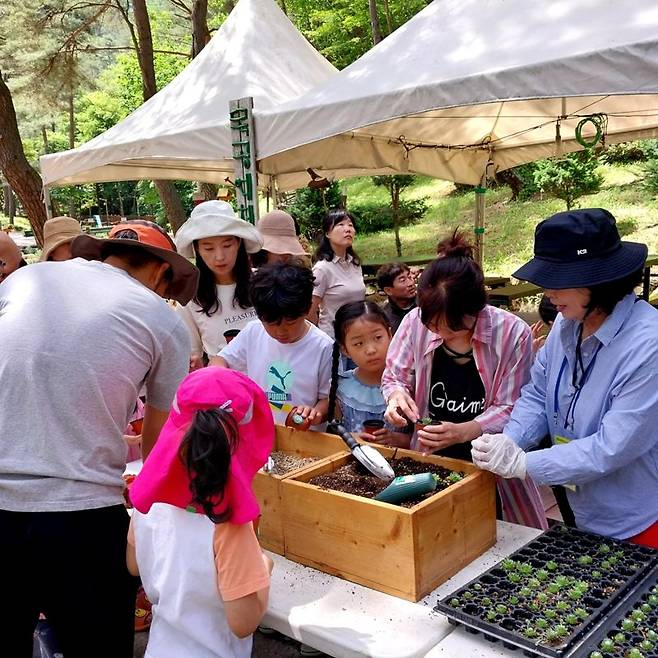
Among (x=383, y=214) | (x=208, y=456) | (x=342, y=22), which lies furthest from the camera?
(x=383, y=214)

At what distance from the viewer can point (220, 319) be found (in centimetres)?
313

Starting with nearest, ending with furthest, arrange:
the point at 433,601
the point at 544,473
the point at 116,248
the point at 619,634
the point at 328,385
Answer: the point at 619,634 → the point at 433,601 → the point at 544,473 → the point at 116,248 → the point at 328,385

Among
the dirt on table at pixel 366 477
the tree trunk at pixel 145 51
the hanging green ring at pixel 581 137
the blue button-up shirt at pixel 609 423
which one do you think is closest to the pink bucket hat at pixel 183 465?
the dirt on table at pixel 366 477

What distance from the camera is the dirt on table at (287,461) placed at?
2.08 meters

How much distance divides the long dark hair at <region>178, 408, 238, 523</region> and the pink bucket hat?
0.02 metres

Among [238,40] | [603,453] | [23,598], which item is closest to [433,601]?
[603,453]

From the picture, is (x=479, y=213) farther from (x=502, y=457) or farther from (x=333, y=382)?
(x=502, y=457)

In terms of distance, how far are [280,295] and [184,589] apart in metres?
1.22

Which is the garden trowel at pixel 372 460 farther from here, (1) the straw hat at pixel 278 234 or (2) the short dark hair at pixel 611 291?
(1) the straw hat at pixel 278 234

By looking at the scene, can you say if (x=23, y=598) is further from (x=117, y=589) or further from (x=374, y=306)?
(x=374, y=306)

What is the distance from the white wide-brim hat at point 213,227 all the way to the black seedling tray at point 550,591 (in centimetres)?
185

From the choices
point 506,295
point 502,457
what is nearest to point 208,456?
point 502,457

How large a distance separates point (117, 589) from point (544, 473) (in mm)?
1089

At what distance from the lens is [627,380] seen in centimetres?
159
